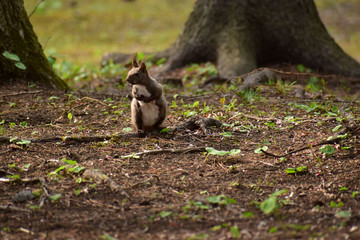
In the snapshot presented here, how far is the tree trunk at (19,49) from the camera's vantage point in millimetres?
5438

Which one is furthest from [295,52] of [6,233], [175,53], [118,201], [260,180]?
[6,233]

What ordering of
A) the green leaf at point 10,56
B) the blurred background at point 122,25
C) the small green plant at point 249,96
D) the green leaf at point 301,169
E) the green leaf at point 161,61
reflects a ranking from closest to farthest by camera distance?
1. the green leaf at point 301,169
2. the green leaf at point 10,56
3. the small green plant at point 249,96
4. the green leaf at point 161,61
5. the blurred background at point 122,25

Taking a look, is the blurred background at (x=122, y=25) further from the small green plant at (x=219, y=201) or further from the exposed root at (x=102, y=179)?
the small green plant at (x=219, y=201)

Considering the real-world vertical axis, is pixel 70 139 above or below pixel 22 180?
above

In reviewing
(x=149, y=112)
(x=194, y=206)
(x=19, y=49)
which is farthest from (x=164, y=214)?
(x=19, y=49)

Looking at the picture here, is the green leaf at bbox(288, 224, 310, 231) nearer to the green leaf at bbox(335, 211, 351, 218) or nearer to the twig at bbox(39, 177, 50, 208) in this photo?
the green leaf at bbox(335, 211, 351, 218)

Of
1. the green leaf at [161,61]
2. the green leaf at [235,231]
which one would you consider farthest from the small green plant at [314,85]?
the green leaf at [235,231]

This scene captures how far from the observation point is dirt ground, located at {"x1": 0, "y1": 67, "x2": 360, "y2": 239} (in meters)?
2.60

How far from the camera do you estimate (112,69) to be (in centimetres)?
835

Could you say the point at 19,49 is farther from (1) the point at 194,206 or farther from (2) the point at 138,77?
(1) the point at 194,206

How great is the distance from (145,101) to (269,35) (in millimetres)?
4230

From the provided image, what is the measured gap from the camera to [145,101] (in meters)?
4.28

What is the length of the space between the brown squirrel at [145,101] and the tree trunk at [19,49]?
5.75 ft

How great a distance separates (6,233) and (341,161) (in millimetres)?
2565
